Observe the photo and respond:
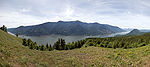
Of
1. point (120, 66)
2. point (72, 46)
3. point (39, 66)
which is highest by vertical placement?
point (39, 66)

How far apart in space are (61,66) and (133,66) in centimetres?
1311

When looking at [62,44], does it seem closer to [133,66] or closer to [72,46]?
[72,46]

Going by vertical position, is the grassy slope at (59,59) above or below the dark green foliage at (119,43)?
above

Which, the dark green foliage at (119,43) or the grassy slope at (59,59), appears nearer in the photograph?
the grassy slope at (59,59)

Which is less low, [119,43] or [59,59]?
[59,59]

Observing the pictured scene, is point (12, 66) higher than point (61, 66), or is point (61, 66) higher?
point (12, 66)

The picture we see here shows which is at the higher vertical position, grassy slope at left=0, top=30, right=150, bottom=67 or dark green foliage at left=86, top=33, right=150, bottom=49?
grassy slope at left=0, top=30, right=150, bottom=67

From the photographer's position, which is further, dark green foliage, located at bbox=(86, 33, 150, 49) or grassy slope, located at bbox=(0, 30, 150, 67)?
dark green foliage, located at bbox=(86, 33, 150, 49)

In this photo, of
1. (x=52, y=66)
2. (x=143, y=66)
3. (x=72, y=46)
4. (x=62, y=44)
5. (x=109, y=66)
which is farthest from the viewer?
(x=72, y=46)

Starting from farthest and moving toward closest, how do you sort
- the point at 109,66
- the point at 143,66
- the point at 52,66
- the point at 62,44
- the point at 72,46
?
the point at 72,46
the point at 62,44
the point at 109,66
the point at 52,66
the point at 143,66

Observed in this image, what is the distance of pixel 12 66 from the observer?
1042cm

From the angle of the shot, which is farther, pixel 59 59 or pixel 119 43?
pixel 119 43

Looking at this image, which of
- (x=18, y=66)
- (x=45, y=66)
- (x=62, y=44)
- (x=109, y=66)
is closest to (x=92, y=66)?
(x=109, y=66)

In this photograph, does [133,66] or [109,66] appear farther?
[109,66]
